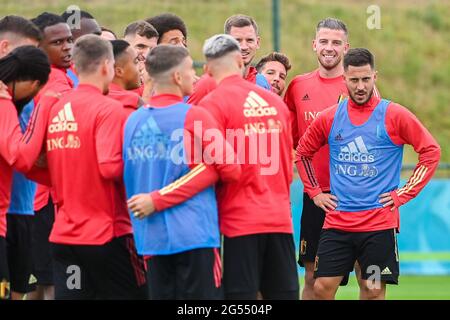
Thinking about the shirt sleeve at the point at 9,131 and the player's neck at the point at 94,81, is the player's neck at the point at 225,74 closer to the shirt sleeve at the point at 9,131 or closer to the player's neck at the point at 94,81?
the player's neck at the point at 94,81

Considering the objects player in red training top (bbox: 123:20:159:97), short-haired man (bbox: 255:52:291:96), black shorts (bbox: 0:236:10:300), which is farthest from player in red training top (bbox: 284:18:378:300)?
black shorts (bbox: 0:236:10:300)

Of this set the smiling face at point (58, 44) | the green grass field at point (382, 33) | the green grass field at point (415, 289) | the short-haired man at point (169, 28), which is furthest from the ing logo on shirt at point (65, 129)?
the green grass field at point (382, 33)

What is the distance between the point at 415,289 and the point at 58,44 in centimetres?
788

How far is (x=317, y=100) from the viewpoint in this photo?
10828mm

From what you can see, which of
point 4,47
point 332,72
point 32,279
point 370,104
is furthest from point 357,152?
point 4,47

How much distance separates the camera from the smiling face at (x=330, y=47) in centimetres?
1078

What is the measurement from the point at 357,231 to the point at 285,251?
5.35 ft

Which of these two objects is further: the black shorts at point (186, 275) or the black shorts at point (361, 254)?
the black shorts at point (361, 254)

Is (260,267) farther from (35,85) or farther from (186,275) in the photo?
(35,85)

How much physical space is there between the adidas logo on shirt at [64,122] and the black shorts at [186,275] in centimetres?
113

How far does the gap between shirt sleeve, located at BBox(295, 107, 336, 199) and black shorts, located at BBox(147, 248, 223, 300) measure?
101 inches

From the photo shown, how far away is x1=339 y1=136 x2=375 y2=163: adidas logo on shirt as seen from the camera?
381 inches

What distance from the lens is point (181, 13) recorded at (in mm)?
23344
